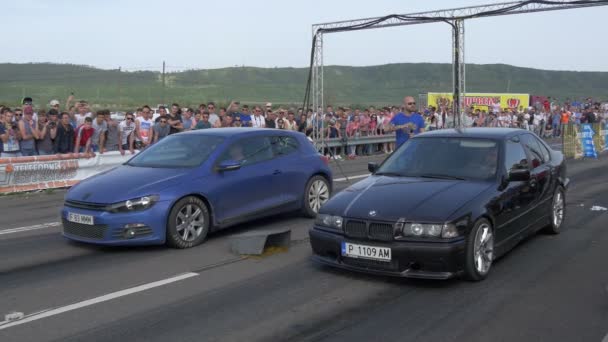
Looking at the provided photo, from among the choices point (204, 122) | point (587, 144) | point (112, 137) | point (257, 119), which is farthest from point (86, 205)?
point (587, 144)

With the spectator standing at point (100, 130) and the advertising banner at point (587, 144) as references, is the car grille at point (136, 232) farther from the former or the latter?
the advertising banner at point (587, 144)

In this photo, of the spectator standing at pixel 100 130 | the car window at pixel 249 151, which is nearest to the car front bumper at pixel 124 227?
the car window at pixel 249 151

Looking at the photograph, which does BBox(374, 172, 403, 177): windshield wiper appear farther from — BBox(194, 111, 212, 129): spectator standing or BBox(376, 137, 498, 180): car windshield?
BBox(194, 111, 212, 129): spectator standing

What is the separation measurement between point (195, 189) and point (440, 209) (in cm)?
338

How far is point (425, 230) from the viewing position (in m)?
6.36

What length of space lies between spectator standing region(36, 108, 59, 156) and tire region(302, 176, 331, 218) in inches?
294

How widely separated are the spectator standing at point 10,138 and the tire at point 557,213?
37.0 feet

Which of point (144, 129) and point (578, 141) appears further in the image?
point (578, 141)

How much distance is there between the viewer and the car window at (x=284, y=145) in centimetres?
1012

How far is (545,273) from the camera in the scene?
712 centimetres

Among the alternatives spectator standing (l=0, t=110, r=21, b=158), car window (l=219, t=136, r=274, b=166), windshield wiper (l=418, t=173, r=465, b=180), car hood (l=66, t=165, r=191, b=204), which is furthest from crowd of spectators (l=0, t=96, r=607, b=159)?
car hood (l=66, t=165, r=191, b=204)

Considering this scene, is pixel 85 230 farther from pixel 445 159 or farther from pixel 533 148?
pixel 533 148

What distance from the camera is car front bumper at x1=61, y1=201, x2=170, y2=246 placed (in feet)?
26.1

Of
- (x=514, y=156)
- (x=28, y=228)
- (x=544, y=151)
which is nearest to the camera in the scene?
(x=514, y=156)
